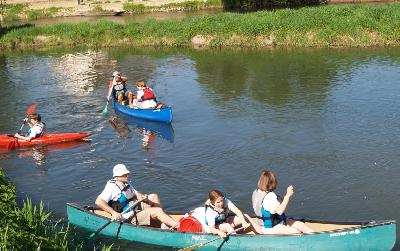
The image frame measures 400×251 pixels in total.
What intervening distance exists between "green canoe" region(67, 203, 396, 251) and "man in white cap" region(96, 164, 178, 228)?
1.02 ft

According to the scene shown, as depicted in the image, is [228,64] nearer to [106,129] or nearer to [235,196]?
[106,129]

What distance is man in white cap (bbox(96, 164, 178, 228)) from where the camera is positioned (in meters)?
11.5

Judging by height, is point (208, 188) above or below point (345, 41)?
→ below

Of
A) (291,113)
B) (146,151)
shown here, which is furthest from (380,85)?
(146,151)

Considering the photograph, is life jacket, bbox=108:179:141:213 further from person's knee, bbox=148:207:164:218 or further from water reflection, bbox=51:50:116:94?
water reflection, bbox=51:50:116:94

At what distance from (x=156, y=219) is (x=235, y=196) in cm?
313

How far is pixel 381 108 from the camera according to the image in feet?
69.5

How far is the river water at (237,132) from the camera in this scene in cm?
1472

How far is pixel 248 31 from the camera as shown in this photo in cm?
3581

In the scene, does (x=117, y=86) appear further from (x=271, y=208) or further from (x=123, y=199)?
(x=271, y=208)

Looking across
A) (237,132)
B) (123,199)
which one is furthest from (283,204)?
(237,132)

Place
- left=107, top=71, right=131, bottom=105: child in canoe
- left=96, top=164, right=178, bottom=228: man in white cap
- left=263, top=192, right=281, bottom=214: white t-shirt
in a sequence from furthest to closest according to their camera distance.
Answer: left=107, top=71, right=131, bottom=105: child in canoe, left=96, top=164, right=178, bottom=228: man in white cap, left=263, top=192, right=281, bottom=214: white t-shirt

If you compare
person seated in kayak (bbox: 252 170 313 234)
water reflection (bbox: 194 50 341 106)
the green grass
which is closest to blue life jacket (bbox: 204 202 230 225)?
person seated in kayak (bbox: 252 170 313 234)

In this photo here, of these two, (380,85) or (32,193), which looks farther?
(380,85)
